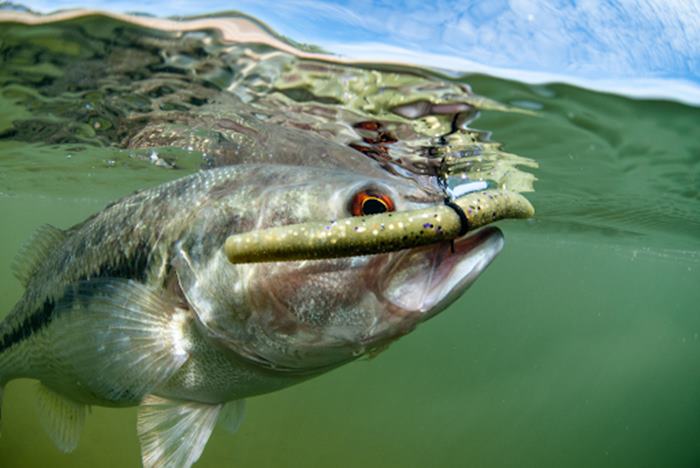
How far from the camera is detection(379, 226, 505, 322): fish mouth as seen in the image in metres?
2.01

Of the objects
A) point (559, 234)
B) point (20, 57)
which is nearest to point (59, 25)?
point (20, 57)

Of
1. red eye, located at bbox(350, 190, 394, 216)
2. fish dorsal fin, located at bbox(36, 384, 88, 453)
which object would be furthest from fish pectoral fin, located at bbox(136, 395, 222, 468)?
red eye, located at bbox(350, 190, 394, 216)

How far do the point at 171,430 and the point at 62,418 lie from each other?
6.29ft

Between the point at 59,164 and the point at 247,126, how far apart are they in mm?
8661

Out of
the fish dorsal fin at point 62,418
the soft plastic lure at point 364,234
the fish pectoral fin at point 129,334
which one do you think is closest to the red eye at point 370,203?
the soft plastic lure at point 364,234

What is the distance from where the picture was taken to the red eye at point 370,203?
88.0 inches

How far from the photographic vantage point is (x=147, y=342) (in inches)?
97.7

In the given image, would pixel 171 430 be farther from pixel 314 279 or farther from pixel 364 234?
pixel 364 234

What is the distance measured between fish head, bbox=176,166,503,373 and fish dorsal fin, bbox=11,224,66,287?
2308 millimetres

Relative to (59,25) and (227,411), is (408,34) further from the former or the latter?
(227,411)

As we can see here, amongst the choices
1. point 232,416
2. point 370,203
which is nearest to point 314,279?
point 370,203

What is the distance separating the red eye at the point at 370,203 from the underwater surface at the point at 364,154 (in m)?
2.85

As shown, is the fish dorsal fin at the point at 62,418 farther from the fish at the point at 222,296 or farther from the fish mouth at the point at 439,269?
the fish mouth at the point at 439,269

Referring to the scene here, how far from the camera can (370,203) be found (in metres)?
2.25
